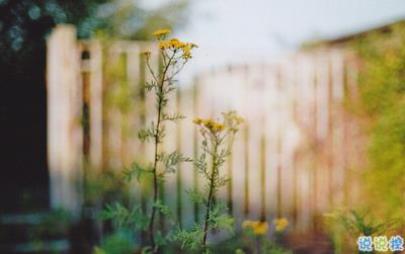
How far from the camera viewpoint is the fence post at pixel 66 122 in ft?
13.4

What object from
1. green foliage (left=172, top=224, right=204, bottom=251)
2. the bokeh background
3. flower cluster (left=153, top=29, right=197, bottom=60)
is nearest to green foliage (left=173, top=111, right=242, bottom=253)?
green foliage (left=172, top=224, right=204, bottom=251)

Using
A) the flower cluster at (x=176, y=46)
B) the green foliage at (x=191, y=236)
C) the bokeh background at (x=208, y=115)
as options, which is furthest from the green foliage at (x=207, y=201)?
the bokeh background at (x=208, y=115)

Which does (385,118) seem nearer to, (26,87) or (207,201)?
(207,201)

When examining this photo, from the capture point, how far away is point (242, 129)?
450 centimetres

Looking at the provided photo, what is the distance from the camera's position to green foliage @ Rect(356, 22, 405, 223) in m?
3.65

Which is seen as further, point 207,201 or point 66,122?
point 66,122

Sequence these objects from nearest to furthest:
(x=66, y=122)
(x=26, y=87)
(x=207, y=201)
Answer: (x=207, y=201) < (x=66, y=122) < (x=26, y=87)

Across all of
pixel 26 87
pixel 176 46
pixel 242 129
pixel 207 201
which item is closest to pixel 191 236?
pixel 207 201

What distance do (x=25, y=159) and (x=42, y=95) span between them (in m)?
0.70

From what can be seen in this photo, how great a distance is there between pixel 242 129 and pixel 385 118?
126cm

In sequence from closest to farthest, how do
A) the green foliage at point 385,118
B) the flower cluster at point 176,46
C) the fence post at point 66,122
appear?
the flower cluster at point 176,46
the green foliage at point 385,118
the fence post at point 66,122

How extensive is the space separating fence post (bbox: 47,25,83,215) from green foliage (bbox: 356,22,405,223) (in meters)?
2.35

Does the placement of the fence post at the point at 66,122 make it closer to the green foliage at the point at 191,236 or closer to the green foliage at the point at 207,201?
the green foliage at the point at 207,201

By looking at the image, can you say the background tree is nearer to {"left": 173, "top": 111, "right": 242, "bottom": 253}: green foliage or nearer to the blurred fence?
the blurred fence
